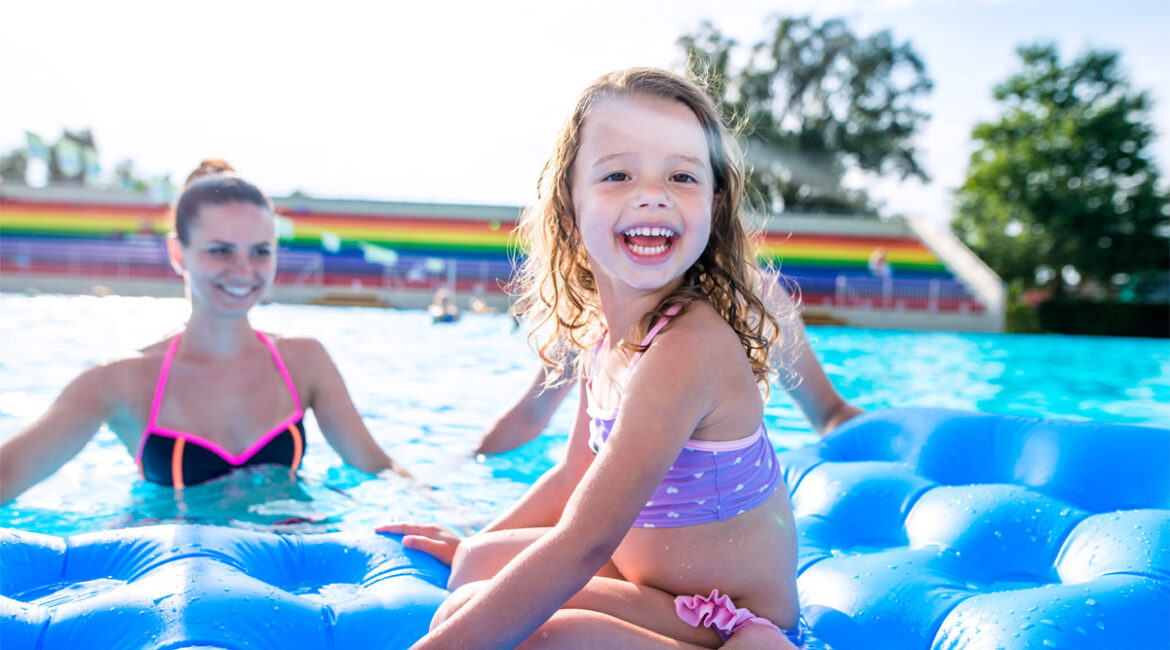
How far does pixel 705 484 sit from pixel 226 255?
172cm

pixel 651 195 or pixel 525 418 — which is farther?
pixel 525 418

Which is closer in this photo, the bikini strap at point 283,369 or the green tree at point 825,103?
the bikini strap at point 283,369

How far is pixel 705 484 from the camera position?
4.67 feet

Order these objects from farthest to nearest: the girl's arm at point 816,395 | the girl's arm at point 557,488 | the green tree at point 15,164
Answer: the green tree at point 15,164, the girl's arm at point 816,395, the girl's arm at point 557,488

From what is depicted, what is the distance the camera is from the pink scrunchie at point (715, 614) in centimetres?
137

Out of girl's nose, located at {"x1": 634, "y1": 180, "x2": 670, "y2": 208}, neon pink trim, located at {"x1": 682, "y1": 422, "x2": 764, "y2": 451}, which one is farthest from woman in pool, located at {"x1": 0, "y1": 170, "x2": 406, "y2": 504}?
neon pink trim, located at {"x1": 682, "y1": 422, "x2": 764, "y2": 451}

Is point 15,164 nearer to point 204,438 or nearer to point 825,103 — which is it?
point 825,103

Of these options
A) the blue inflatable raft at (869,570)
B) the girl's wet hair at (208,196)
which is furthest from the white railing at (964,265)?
the girl's wet hair at (208,196)

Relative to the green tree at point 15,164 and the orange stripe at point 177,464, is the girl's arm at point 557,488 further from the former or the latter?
the green tree at point 15,164

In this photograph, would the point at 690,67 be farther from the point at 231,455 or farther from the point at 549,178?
the point at 231,455

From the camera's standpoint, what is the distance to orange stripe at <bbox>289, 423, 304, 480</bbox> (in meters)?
2.67

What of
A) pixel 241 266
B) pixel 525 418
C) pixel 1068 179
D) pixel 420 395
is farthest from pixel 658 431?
pixel 1068 179

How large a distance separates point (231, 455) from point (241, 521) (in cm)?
28

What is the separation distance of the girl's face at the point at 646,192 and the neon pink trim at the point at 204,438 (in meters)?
1.54
